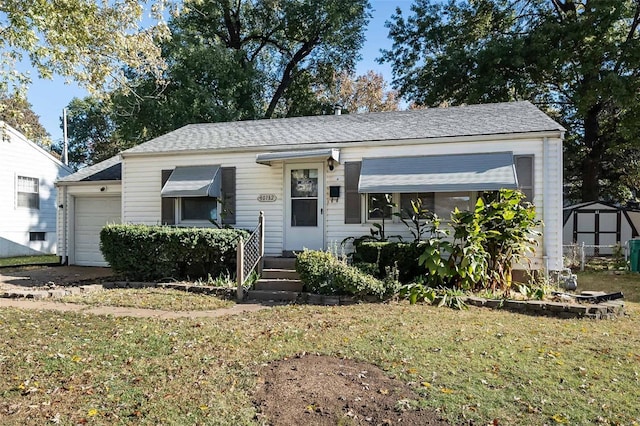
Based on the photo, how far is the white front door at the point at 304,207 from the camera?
395 inches

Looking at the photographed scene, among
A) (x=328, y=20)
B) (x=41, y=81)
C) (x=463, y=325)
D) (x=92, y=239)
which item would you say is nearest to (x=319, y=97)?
(x=328, y=20)

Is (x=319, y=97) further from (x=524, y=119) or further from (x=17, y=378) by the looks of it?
(x=17, y=378)

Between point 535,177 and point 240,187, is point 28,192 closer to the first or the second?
point 240,187

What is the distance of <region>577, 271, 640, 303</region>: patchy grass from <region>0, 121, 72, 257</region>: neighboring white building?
60.4 ft

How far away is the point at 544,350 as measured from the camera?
187 inches

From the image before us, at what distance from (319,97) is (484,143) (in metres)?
18.3

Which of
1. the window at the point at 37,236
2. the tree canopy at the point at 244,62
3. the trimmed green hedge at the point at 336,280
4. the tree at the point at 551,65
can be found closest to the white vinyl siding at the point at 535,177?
the trimmed green hedge at the point at 336,280

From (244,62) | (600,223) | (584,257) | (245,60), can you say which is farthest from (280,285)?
(245,60)

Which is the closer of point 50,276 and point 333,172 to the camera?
point 333,172

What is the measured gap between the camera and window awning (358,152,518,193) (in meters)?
8.38

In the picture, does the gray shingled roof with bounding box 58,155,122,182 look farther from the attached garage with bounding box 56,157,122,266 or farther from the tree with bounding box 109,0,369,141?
the tree with bounding box 109,0,369,141

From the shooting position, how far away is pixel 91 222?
12.9 m

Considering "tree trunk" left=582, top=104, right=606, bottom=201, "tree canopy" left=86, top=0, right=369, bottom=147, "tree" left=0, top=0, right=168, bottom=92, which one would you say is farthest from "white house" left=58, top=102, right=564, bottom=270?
"tree trunk" left=582, top=104, right=606, bottom=201

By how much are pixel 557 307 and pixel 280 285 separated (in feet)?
15.5
